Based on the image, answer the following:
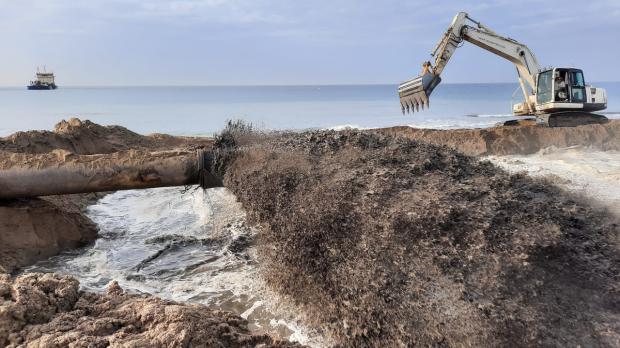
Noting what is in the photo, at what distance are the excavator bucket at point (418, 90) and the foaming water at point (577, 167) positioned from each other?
2143 mm

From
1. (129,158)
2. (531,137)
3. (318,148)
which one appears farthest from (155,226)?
(531,137)

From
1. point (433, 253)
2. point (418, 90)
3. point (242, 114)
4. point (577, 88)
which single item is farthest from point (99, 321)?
point (242, 114)

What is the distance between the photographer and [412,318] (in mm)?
3021

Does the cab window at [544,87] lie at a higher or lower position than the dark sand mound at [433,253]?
higher

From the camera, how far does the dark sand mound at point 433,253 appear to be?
9.41 feet

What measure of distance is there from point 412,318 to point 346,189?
4.11ft

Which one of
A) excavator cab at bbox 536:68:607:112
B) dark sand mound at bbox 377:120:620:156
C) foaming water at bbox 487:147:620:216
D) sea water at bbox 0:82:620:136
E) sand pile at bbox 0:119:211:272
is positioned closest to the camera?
sand pile at bbox 0:119:211:272

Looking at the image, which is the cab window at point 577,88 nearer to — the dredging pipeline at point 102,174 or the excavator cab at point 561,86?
the excavator cab at point 561,86

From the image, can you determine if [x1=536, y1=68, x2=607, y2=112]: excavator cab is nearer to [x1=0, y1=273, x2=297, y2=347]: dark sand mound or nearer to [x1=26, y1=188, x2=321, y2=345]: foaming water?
[x1=26, y1=188, x2=321, y2=345]: foaming water

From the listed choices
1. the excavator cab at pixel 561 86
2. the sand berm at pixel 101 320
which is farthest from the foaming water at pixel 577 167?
the sand berm at pixel 101 320

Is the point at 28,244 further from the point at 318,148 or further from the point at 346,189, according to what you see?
the point at 346,189

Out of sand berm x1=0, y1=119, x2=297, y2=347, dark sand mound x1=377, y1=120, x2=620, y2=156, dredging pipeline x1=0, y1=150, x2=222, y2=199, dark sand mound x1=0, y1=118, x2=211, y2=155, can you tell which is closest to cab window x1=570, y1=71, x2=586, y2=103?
dark sand mound x1=377, y1=120, x2=620, y2=156

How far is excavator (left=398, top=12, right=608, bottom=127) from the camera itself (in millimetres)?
11281

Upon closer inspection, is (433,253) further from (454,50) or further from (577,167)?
(454,50)
